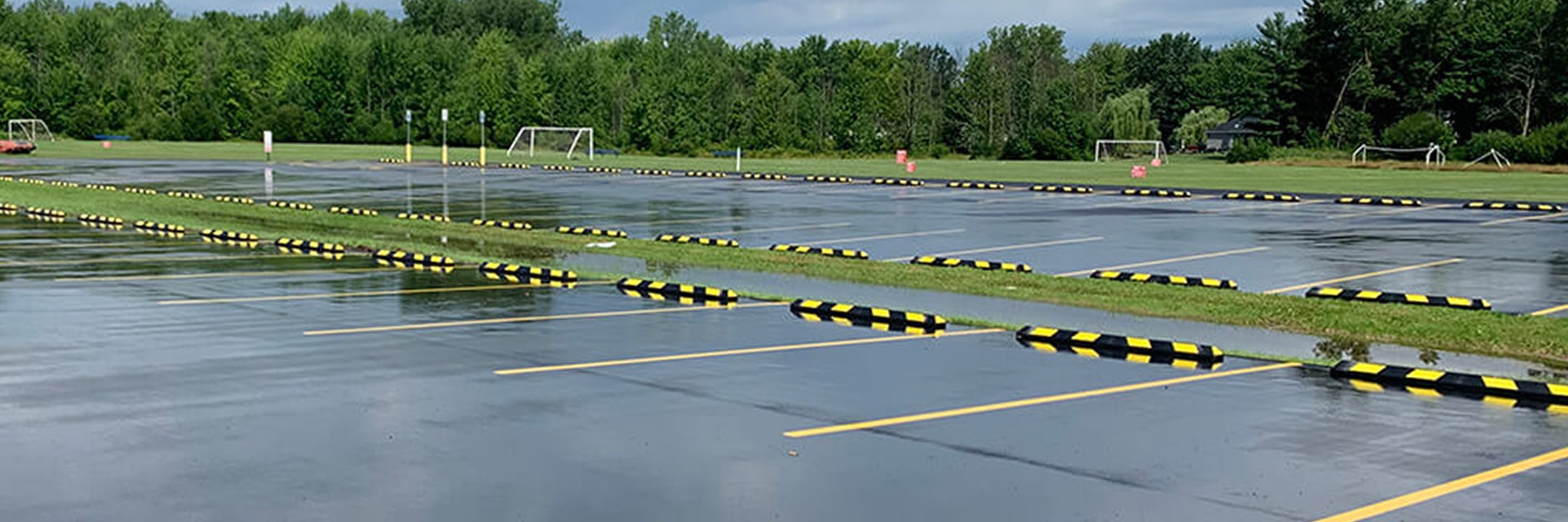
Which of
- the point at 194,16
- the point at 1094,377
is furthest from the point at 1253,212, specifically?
the point at 194,16

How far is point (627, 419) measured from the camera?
1052cm

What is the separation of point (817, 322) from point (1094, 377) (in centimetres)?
389

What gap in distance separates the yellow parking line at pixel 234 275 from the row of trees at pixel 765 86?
8756 cm

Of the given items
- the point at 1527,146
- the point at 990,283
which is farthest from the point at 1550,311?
the point at 1527,146

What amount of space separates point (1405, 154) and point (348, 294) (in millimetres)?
81628

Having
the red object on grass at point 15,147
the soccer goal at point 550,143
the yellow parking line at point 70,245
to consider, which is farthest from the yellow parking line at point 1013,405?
the soccer goal at point 550,143

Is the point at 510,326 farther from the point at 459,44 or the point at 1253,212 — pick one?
the point at 459,44

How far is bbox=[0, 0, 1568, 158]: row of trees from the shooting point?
10931 cm

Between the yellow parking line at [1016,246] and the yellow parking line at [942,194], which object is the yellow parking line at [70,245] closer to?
the yellow parking line at [1016,246]

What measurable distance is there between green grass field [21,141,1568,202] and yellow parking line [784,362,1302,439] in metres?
34.0

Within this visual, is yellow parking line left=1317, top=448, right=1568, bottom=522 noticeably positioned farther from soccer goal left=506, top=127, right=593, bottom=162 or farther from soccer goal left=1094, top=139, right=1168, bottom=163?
soccer goal left=1094, top=139, right=1168, bottom=163

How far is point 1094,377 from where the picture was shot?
12500 mm

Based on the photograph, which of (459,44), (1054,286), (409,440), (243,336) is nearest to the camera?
(409,440)

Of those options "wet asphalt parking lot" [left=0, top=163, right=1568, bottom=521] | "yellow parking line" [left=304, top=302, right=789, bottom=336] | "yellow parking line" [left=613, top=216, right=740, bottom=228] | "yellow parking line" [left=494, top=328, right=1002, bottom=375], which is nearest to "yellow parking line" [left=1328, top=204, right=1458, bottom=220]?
"yellow parking line" [left=613, top=216, right=740, bottom=228]
